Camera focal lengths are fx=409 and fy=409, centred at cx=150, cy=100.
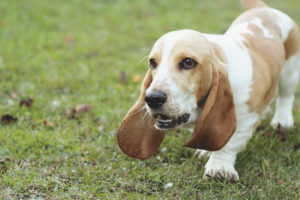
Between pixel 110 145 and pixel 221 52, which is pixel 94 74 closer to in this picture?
pixel 110 145

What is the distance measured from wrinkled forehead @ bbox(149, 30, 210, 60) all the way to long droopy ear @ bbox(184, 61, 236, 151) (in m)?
0.17

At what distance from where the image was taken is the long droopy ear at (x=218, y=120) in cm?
299

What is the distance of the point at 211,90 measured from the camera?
299 centimetres

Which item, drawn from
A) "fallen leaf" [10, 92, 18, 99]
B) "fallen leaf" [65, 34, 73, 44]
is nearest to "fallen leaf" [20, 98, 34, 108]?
"fallen leaf" [10, 92, 18, 99]

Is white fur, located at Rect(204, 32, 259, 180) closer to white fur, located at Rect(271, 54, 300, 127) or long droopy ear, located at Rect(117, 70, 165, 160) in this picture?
long droopy ear, located at Rect(117, 70, 165, 160)

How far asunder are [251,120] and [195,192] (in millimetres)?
754

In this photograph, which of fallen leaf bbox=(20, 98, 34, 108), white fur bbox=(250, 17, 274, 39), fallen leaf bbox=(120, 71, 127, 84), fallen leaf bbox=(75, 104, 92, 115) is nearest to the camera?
white fur bbox=(250, 17, 274, 39)

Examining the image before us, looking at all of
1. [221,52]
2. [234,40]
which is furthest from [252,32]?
[221,52]

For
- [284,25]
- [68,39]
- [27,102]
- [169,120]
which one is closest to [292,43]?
[284,25]

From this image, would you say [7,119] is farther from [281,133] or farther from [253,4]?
[253,4]

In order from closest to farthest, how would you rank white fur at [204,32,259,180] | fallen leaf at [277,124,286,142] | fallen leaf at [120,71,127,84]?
white fur at [204,32,259,180]
fallen leaf at [277,124,286,142]
fallen leaf at [120,71,127,84]

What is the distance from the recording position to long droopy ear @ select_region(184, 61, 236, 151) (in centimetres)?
299

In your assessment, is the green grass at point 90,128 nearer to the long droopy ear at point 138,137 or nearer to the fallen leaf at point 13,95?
the fallen leaf at point 13,95

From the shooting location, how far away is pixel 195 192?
3107mm
